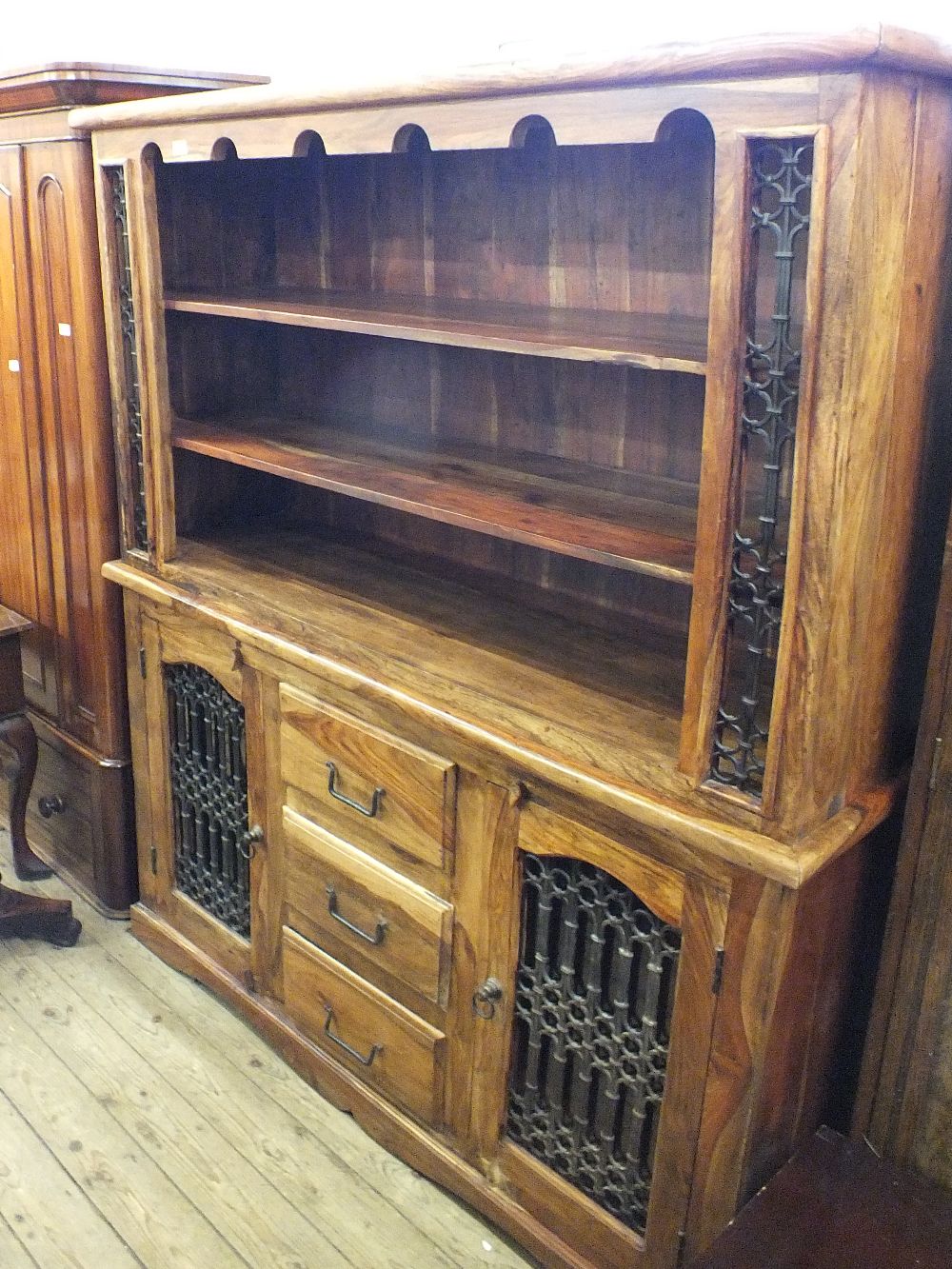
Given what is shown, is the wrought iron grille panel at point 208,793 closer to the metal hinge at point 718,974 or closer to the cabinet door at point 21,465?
the cabinet door at point 21,465

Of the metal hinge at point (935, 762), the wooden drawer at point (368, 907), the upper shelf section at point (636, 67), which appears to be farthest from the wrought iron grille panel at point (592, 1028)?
the upper shelf section at point (636, 67)

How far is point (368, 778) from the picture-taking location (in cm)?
185

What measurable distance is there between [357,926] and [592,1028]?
1.54ft

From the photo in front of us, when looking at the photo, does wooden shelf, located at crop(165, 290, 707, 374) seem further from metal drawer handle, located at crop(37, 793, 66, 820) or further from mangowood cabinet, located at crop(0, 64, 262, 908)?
metal drawer handle, located at crop(37, 793, 66, 820)

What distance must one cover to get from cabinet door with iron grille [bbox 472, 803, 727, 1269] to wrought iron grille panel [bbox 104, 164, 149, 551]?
1032 millimetres

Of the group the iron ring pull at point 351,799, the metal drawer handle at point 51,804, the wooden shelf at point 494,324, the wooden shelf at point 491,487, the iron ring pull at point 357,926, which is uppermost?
the wooden shelf at point 494,324

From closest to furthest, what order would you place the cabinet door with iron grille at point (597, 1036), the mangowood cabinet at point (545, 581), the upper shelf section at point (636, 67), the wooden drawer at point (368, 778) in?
the upper shelf section at point (636, 67) < the mangowood cabinet at point (545, 581) < the cabinet door with iron grille at point (597, 1036) < the wooden drawer at point (368, 778)

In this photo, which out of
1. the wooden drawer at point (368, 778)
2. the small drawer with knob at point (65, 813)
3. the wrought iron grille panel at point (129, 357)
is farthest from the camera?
the small drawer with knob at point (65, 813)

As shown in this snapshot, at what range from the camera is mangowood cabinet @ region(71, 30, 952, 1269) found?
1235 millimetres

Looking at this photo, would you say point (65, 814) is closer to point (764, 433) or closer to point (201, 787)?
point (201, 787)

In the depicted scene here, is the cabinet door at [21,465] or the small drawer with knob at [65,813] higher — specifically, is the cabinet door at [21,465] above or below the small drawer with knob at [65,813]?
above

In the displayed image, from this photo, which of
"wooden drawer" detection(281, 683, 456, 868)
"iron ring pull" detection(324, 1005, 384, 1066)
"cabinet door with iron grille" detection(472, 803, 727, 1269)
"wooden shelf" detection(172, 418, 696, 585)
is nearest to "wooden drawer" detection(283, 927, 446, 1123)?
"iron ring pull" detection(324, 1005, 384, 1066)

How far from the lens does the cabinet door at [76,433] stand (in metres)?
2.21

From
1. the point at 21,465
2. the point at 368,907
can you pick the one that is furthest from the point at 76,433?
the point at 368,907
